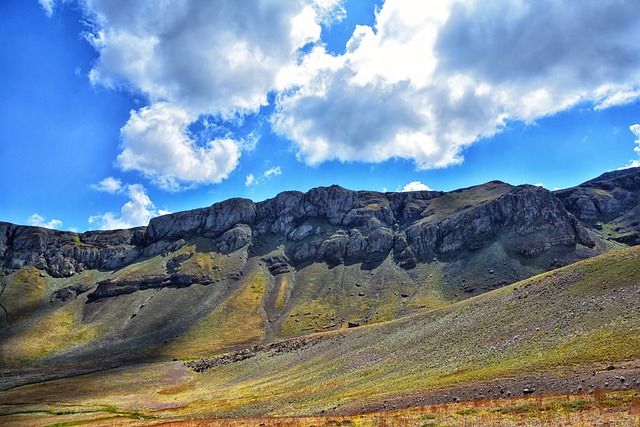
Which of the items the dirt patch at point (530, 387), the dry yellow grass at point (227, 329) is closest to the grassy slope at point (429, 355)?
the dirt patch at point (530, 387)

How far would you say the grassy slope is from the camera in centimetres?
4425

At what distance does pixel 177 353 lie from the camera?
464 ft

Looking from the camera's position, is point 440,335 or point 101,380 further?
point 101,380

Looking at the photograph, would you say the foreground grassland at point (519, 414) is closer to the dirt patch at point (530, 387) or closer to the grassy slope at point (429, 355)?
the dirt patch at point (530, 387)

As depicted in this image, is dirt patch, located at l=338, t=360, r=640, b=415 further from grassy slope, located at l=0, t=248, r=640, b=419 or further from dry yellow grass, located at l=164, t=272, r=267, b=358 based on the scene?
dry yellow grass, located at l=164, t=272, r=267, b=358

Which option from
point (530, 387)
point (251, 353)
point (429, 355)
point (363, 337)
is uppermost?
point (530, 387)

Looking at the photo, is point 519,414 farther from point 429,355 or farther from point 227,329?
point 227,329

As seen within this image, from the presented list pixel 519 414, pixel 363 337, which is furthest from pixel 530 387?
pixel 363 337

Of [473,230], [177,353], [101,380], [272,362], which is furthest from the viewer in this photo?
[473,230]

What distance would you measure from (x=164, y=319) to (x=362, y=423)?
160971 millimetres

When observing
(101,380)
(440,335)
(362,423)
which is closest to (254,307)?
(101,380)

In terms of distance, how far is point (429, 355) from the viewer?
6109 cm

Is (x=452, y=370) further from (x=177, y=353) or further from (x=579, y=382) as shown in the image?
(x=177, y=353)

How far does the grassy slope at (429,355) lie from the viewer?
44250mm
